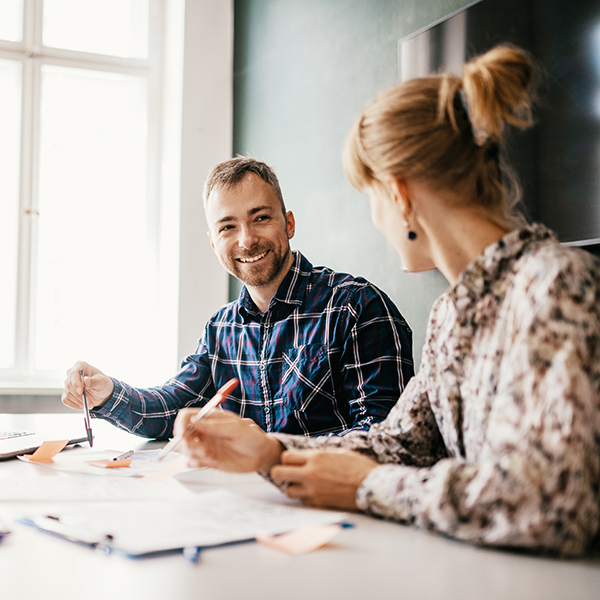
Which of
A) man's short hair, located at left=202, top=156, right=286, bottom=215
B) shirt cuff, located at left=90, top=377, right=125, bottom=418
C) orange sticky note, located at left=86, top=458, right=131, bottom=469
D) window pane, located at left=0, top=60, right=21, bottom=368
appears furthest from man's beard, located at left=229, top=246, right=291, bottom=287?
window pane, located at left=0, top=60, right=21, bottom=368

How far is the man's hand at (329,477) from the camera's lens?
2.54ft

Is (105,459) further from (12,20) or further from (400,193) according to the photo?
(12,20)

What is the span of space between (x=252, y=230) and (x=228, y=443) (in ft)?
2.82

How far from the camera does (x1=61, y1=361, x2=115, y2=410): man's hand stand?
4.60ft

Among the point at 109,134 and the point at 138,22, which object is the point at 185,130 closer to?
the point at 109,134

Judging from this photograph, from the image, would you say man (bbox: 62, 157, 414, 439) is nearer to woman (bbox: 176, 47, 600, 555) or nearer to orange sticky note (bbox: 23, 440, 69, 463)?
orange sticky note (bbox: 23, 440, 69, 463)

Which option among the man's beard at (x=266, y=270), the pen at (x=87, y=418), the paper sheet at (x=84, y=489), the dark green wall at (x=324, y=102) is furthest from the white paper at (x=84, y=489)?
the dark green wall at (x=324, y=102)

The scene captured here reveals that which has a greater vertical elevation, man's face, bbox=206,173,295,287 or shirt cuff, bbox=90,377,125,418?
man's face, bbox=206,173,295,287

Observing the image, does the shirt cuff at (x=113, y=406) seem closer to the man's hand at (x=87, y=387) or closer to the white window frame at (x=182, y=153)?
the man's hand at (x=87, y=387)

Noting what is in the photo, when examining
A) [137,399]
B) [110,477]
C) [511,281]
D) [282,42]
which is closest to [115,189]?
[282,42]

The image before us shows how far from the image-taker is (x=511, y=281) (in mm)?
755

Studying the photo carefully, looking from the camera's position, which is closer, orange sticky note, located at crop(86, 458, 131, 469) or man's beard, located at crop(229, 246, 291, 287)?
orange sticky note, located at crop(86, 458, 131, 469)

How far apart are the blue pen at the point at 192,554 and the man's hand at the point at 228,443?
0.82 ft

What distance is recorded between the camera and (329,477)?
2.55 feet
